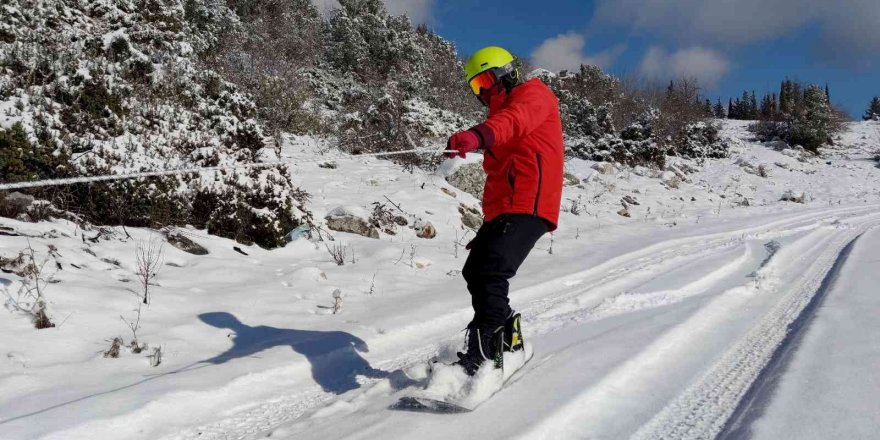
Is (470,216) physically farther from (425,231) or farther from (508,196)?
(508,196)

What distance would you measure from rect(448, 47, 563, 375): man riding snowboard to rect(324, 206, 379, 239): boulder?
4977 millimetres

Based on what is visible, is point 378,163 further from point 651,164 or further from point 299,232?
point 651,164

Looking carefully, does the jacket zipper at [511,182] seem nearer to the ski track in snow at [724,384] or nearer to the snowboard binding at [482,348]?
the snowboard binding at [482,348]

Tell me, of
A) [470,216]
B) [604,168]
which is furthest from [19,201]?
[604,168]

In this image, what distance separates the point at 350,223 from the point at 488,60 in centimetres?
515

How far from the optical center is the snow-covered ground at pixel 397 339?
2.65 metres

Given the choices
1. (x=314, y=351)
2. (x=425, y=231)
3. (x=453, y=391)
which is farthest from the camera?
(x=425, y=231)

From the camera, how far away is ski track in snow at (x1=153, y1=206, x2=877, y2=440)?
2703 mm

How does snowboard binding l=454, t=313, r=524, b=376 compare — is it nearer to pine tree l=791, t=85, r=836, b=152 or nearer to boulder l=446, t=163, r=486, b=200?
boulder l=446, t=163, r=486, b=200

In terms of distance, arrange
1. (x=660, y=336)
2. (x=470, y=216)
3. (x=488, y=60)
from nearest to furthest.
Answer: (x=488, y=60) < (x=660, y=336) < (x=470, y=216)

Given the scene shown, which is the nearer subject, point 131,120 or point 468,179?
point 131,120

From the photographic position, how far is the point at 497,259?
116 inches

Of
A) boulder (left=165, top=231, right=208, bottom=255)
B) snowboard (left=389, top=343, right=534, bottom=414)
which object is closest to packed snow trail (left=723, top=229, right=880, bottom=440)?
snowboard (left=389, top=343, right=534, bottom=414)

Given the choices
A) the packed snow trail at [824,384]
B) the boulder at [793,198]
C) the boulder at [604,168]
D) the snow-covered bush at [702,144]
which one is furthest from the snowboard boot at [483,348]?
the snow-covered bush at [702,144]
